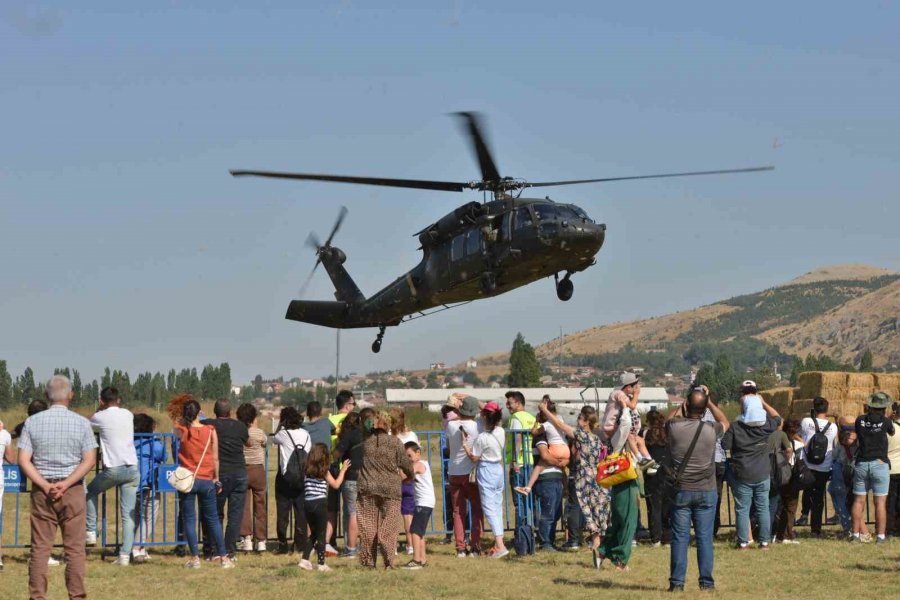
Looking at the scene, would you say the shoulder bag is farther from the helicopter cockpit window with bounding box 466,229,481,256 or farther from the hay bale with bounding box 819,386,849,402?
the hay bale with bounding box 819,386,849,402

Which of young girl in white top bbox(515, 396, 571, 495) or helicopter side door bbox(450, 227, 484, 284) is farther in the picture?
helicopter side door bbox(450, 227, 484, 284)

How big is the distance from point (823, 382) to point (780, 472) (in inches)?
950

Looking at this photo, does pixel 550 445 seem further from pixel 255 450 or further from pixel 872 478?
pixel 872 478

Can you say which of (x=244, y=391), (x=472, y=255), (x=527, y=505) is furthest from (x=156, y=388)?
(x=527, y=505)

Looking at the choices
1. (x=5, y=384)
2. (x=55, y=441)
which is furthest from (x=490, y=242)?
(x=5, y=384)

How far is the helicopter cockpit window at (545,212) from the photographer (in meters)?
23.2

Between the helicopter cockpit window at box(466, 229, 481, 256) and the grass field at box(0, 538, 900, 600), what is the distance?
34.2ft

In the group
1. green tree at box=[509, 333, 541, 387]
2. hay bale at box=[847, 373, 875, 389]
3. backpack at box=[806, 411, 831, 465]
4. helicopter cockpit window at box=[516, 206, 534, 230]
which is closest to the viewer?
backpack at box=[806, 411, 831, 465]

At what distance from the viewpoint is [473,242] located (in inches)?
976

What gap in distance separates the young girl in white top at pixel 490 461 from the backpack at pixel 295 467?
190cm

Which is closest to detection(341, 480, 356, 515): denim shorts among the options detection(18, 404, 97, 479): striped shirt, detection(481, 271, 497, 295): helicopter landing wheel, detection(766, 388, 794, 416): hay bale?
detection(18, 404, 97, 479): striped shirt

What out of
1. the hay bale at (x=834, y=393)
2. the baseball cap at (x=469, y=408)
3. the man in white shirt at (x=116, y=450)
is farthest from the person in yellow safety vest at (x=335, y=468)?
the hay bale at (x=834, y=393)

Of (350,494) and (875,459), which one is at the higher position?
(875,459)

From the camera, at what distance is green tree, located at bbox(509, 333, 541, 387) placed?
122812 mm
